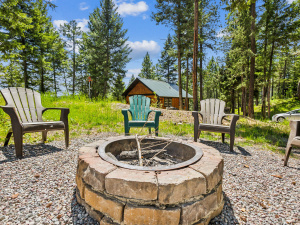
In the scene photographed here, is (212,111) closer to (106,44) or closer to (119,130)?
(119,130)

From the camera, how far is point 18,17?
4871mm

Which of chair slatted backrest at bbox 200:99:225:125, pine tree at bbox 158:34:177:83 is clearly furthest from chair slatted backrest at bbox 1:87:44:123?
pine tree at bbox 158:34:177:83

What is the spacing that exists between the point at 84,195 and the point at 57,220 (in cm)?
24

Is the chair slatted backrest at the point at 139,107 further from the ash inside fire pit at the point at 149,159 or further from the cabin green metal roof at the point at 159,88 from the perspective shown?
the cabin green metal roof at the point at 159,88

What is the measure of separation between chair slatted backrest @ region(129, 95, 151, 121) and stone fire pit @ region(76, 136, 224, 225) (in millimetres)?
2344

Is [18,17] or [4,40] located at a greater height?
[18,17]

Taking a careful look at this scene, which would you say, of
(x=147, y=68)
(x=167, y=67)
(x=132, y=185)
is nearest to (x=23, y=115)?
(x=132, y=185)

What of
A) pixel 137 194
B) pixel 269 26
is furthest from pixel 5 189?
pixel 269 26

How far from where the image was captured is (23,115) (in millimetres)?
2775

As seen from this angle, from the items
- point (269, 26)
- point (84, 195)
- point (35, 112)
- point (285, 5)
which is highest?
point (285, 5)

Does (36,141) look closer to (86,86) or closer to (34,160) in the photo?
(34,160)

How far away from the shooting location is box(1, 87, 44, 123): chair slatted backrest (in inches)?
107

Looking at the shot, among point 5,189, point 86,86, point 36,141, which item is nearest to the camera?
point 5,189

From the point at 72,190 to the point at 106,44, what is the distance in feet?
56.1
